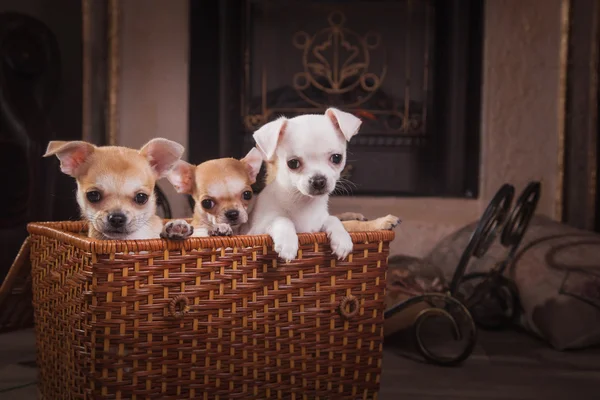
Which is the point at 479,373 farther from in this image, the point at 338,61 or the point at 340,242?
the point at 338,61

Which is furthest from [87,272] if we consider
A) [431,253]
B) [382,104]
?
[382,104]

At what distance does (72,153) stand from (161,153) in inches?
6.6

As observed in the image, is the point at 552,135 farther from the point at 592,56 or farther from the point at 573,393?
the point at 573,393

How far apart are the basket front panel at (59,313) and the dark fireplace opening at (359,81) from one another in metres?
1.67

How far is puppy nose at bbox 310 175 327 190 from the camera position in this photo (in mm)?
1303

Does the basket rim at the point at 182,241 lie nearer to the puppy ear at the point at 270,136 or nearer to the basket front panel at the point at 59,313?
the basket front panel at the point at 59,313

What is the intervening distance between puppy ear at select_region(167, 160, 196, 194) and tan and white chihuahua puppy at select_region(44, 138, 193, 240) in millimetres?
189

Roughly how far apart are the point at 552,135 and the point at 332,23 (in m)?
1.07

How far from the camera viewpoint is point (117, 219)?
Result: 47.5 inches

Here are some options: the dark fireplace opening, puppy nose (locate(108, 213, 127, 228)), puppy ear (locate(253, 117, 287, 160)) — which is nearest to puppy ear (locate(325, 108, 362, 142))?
puppy ear (locate(253, 117, 287, 160))

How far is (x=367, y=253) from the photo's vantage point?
133 cm

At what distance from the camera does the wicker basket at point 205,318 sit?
44.4 inches

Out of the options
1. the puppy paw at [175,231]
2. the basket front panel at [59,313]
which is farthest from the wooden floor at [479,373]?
the puppy paw at [175,231]

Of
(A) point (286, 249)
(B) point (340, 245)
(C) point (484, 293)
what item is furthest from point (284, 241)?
(C) point (484, 293)
